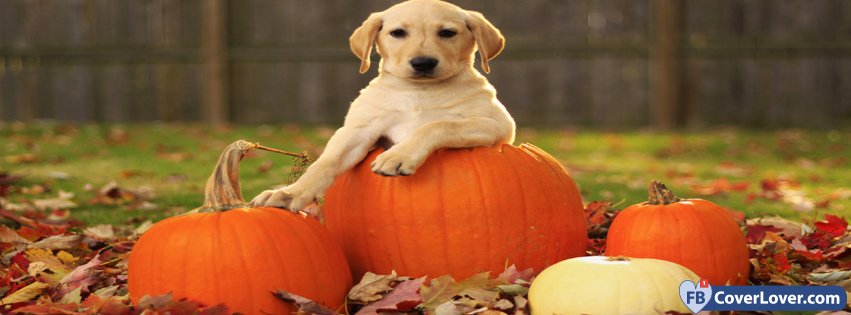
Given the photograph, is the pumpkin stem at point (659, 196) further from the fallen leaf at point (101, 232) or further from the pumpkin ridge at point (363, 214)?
the fallen leaf at point (101, 232)

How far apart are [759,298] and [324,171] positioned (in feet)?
4.75

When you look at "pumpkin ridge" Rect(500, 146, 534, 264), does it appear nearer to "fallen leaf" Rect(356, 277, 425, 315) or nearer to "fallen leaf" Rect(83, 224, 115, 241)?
"fallen leaf" Rect(356, 277, 425, 315)

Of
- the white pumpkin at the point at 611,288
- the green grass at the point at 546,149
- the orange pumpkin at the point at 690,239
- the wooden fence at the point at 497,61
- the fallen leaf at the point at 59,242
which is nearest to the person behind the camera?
the white pumpkin at the point at 611,288

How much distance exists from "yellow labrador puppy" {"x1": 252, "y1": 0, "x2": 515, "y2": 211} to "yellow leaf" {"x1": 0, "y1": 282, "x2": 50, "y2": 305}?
861mm

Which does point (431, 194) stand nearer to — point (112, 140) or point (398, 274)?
point (398, 274)

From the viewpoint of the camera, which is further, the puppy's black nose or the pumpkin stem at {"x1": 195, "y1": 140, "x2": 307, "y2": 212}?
the puppy's black nose

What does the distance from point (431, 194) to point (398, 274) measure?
1.04 ft

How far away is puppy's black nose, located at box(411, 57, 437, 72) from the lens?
320cm

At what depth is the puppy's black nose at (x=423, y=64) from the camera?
320 cm

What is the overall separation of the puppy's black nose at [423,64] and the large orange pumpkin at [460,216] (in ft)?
0.97

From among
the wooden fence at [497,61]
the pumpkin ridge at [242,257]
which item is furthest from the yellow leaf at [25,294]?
the wooden fence at [497,61]

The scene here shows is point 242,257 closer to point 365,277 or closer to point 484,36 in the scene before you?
point 365,277

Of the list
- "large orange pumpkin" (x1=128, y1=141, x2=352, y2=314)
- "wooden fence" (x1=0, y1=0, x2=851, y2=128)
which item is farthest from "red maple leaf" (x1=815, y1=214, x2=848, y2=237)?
"wooden fence" (x1=0, y1=0, x2=851, y2=128)

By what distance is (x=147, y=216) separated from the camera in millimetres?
4953
